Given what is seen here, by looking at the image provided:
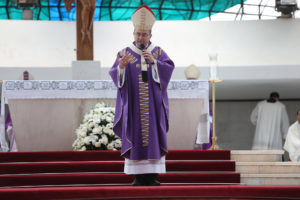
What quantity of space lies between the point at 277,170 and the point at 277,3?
25.3 ft

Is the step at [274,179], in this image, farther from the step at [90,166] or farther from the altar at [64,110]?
the altar at [64,110]

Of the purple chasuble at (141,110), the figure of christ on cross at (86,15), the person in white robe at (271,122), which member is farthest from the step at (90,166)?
the person in white robe at (271,122)

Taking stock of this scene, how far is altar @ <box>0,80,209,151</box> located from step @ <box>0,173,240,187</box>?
1669mm

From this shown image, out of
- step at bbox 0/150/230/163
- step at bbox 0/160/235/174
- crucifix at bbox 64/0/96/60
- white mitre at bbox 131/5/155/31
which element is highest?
crucifix at bbox 64/0/96/60

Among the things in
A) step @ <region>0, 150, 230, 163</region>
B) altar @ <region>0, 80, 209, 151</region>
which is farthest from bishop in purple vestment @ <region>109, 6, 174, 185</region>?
altar @ <region>0, 80, 209, 151</region>

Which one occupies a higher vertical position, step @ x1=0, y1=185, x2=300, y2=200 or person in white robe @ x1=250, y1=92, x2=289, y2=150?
person in white robe @ x1=250, y1=92, x2=289, y2=150

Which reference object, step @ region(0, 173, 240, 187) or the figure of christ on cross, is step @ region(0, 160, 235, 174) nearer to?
step @ region(0, 173, 240, 187)

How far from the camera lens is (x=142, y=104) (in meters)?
5.33

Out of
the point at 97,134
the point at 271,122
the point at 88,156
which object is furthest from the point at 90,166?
the point at 271,122

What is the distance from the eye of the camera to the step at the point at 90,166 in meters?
6.05

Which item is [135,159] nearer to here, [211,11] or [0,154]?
[0,154]

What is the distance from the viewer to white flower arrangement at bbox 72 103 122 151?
271 inches

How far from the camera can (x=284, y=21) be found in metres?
13.1

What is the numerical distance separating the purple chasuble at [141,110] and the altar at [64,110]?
196 cm
